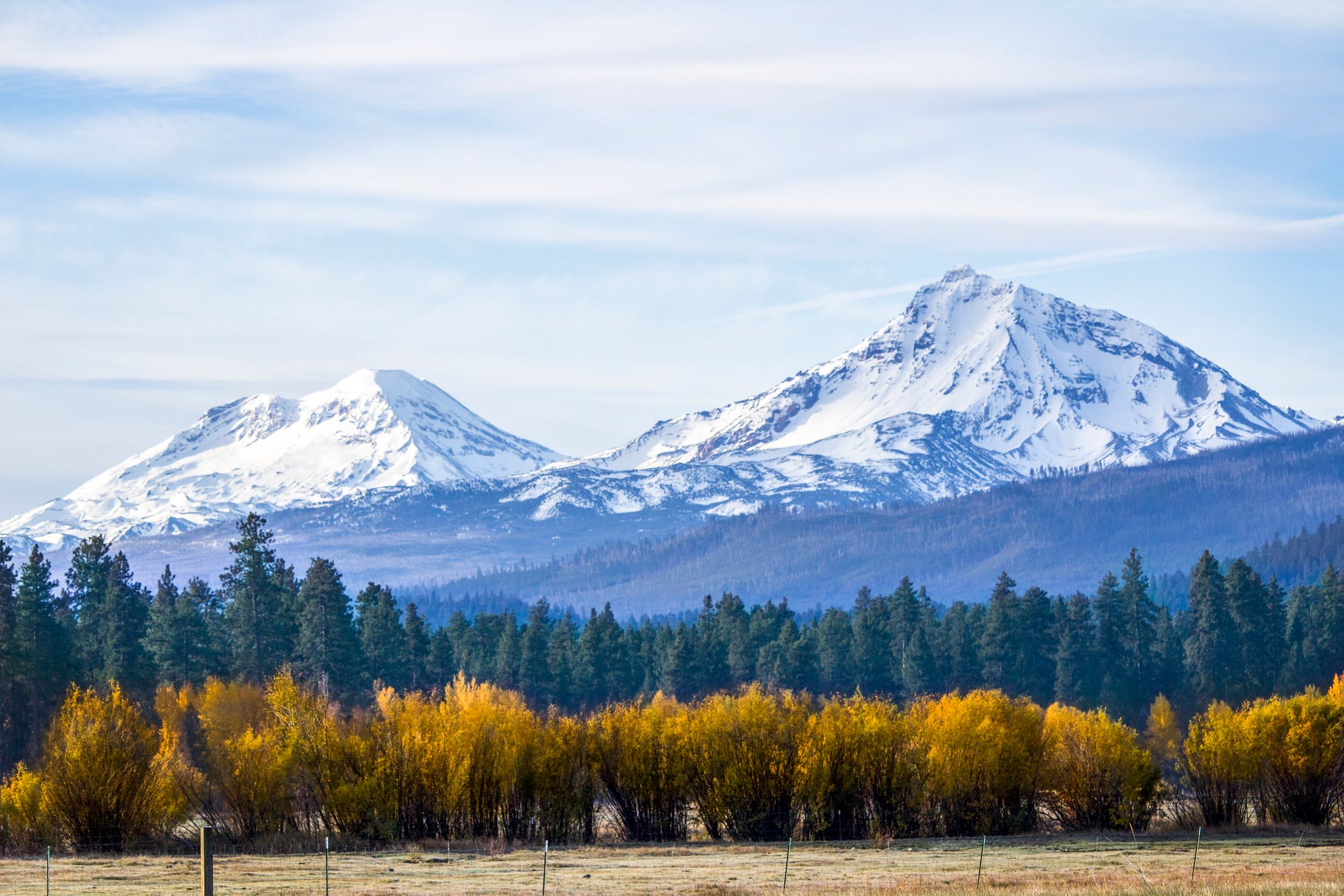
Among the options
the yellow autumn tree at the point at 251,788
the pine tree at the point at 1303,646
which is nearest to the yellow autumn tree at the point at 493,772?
the yellow autumn tree at the point at 251,788

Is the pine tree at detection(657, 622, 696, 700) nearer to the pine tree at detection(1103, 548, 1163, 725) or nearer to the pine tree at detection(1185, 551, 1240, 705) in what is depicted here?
the pine tree at detection(1103, 548, 1163, 725)

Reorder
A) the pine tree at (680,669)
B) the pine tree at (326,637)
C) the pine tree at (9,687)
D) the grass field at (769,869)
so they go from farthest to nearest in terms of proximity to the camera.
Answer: the pine tree at (680,669)
the pine tree at (326,637)
the pine tree at (9,687)
the grass field at (769,869)

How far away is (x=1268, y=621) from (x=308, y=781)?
10654 cm

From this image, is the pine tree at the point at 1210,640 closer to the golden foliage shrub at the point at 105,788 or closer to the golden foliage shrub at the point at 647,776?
the golden foliage shrub at the point at 647,776

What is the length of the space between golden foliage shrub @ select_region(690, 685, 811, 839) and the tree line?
50956mm

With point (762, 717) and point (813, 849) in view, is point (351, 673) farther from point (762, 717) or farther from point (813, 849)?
point (813, 849)

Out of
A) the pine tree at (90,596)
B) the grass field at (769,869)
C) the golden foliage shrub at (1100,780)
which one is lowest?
the grass field at (769,869)

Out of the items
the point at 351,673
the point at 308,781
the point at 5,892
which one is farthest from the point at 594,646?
the point at 5,892

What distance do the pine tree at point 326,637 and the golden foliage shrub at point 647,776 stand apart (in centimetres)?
5100

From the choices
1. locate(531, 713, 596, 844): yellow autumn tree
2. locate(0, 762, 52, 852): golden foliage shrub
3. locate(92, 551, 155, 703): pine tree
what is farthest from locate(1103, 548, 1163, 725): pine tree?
locate(0, 762, 52, 852): golden foliage shrub

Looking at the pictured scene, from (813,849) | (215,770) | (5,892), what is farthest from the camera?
(215,770)

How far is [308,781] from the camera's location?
80.0 m

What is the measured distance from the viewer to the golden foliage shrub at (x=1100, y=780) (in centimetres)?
8481

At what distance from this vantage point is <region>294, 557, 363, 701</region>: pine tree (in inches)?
5192
